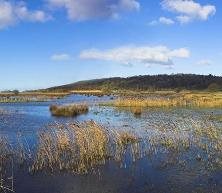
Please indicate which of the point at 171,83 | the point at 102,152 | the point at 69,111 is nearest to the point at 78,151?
the point at 102,152

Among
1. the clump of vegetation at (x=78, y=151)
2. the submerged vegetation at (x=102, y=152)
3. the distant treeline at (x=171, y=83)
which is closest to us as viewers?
the clump of vegetation at (x=78, y=151)

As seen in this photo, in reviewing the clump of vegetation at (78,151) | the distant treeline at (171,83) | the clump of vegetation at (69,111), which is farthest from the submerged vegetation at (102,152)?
the distant treeline at (171,83)

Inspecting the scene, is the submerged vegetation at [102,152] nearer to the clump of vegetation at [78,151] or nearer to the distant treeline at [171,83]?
the clump of vegetation at [78,151]

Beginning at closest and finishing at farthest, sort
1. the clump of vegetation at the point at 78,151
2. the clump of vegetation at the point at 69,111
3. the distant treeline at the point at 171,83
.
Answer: the clump of vegetation at the point at 78,151 → the clump of vegetation at the point at 69,111 → the distant treeline at the point at 171,83

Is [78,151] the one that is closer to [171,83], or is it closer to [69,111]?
[69,111]

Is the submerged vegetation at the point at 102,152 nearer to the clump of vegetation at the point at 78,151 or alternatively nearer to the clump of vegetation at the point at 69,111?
the clump of vegetation at the point at 78,151

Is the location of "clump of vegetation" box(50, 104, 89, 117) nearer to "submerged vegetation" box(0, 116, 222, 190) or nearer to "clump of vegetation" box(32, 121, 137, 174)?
"submerged vegetation" box(0, 116, 222, 190)

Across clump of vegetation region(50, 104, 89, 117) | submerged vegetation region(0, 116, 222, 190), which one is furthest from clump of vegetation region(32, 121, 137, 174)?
clump of vegetation region(50, 104, 89, 117)

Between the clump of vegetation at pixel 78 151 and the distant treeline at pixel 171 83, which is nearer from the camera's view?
the clump of vegetation at pixel 78 151

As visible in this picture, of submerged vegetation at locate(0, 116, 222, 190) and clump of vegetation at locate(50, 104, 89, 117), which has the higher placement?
clump of vegetation at locate(50, 104, 89, 117)

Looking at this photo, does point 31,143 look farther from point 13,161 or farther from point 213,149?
point 213,149

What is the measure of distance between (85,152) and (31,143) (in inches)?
206

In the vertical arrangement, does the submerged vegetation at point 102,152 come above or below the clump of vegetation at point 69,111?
below

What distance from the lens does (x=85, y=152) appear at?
58.7 ft
